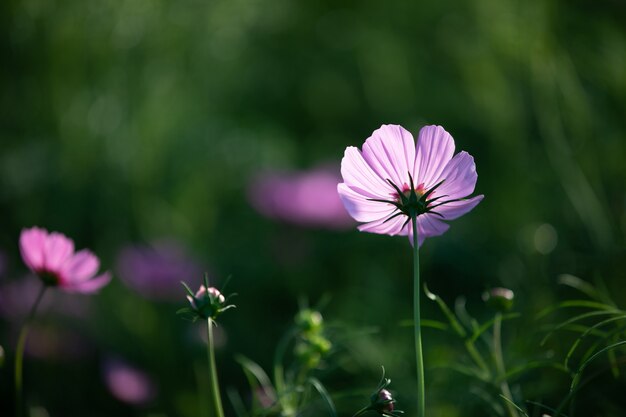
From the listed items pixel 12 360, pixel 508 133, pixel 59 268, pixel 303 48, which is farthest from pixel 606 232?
pixel 303 48

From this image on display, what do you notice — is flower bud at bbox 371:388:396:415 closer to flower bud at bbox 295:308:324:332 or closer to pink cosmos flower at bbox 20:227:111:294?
flower bud at bbox 295:308:324:332

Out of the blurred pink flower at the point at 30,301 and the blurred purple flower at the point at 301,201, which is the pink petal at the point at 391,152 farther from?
the blurred purple flower at the point at 301,201

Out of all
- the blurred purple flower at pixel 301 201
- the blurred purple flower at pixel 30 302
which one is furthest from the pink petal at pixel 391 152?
the blurred purple flower at pixel 301 201

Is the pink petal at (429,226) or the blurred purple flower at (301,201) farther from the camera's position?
the blurred purple flower at (301,201)

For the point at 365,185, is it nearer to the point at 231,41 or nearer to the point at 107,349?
the point at 107,349

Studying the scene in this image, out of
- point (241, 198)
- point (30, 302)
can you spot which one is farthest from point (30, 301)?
point (241, 198)

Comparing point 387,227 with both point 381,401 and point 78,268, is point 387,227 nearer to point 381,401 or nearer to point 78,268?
point 381,401
